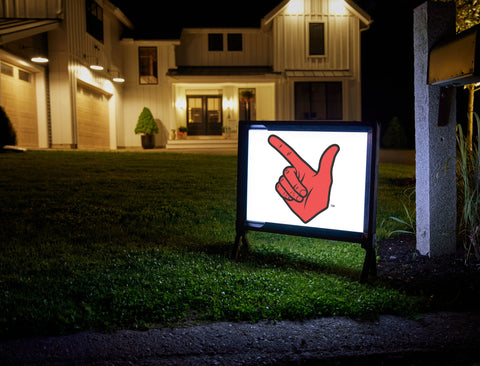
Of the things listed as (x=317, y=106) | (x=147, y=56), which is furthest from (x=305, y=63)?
(x=147, y=56)

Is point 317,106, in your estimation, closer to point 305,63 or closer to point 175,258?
point 305,63

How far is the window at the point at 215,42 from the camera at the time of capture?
2372 cm

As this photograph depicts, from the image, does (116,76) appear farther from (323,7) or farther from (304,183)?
(304,183)

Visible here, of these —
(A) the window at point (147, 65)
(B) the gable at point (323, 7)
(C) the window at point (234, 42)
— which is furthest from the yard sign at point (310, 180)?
(C) the window at point (234, 42)

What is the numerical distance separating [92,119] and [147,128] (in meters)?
2.80

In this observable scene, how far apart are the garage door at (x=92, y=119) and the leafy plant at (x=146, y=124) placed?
171 centimetres

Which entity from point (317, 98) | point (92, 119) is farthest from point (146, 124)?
point (317, 98)

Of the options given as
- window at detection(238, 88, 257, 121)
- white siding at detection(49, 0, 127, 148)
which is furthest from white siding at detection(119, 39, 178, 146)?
window at detection(238, 88, 257, 121)

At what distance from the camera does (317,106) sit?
22.6 m

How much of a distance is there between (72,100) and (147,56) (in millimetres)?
7551

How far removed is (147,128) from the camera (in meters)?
21.2

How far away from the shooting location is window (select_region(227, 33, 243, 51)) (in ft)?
77.9

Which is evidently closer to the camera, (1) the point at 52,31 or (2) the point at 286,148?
(2) the point at 286,148

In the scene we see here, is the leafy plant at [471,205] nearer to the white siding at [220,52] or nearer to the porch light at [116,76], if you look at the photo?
the porch light at [116,76]
